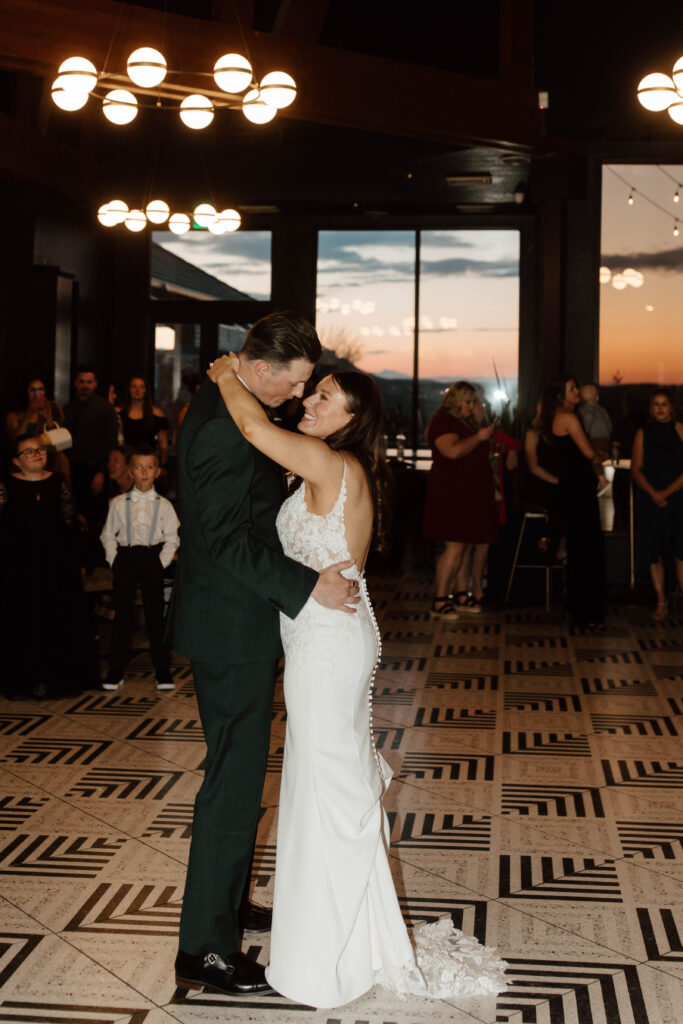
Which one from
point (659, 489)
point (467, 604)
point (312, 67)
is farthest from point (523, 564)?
point (312, 67)

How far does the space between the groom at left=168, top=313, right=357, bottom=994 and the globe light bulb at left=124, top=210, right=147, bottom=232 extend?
9819mm

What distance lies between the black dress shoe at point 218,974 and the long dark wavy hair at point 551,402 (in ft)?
18.7

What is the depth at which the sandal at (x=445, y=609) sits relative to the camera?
8273mm

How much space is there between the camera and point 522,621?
828 cm

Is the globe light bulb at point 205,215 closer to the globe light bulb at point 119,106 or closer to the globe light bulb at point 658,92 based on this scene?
the globe light bulb at point 119,106

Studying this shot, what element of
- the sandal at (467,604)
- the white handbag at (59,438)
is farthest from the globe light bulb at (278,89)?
the sandal at (467,604)

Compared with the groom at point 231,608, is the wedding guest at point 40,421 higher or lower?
higher

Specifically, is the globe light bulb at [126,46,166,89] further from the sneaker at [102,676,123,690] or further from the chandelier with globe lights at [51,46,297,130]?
the sneaker at [102,676,123,690]

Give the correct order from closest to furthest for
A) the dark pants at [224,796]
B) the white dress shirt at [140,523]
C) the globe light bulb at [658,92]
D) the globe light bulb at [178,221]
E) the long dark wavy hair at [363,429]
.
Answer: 1. the dark pants at [224,796]
2. the long dark wavy hair at [363,429]
3. the white dress shirt at [140,523]
4. the globe light bulb at [658,92]
5. the globe light bulb at [178,221]

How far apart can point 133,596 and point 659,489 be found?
429 cm

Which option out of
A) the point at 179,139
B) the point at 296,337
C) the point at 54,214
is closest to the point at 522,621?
the point at 296,337

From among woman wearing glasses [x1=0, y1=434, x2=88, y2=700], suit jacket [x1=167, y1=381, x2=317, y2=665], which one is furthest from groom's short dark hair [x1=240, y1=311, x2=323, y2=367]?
woman wearing glasses [x1=0, y1=434, x2=88, y2=700]

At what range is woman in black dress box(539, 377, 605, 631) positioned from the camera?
311 inches

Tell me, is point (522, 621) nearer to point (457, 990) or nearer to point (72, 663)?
point (72, 663)
